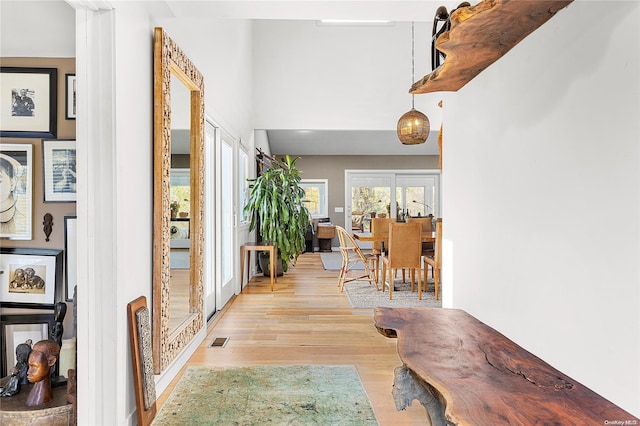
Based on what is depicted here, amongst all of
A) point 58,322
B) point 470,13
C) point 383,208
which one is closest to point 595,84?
point 470,13

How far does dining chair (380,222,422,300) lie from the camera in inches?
170

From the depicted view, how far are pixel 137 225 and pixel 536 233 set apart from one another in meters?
1.77

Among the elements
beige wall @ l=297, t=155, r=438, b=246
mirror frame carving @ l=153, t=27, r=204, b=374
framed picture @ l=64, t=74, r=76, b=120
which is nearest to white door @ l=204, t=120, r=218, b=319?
mirror frame carving @ l=153, t=27, r=204, b=374

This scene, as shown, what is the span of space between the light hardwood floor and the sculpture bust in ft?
2.02

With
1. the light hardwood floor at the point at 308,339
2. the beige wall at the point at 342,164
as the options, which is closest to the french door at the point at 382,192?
the beige wall at the point at 342,164

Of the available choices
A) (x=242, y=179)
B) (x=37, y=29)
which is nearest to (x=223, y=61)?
(x=242, y=179)

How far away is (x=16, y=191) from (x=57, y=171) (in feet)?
0.65

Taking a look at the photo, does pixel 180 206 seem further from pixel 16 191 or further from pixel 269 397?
pixel 269 397

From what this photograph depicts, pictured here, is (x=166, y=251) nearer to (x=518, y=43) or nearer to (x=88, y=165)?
(x=88, y=165)

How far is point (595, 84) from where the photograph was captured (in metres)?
A: 1.01

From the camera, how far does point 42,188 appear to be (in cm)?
179

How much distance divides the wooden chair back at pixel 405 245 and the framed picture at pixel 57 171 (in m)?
3.24

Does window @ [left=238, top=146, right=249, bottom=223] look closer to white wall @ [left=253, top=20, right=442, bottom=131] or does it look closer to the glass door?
white wall @ [left=253, top=20, right=442, bottom=131]

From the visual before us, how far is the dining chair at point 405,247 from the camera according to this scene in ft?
14.1
